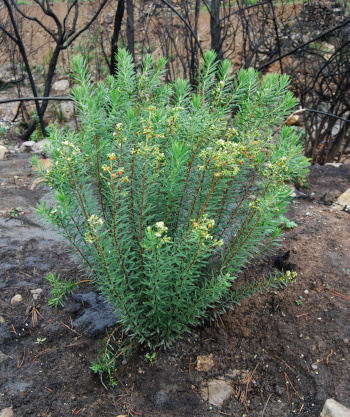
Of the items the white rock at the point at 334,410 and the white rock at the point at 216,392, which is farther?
the white rock at the point at 216,392

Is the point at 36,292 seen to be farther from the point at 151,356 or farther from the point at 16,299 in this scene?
the point at 151,356

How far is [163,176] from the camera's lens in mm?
1602

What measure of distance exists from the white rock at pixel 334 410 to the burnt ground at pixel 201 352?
50mm

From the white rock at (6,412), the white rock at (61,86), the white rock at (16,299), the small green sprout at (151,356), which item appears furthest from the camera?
the white rock at (61,86)

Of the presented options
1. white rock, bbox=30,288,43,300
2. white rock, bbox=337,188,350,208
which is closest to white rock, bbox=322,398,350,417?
white rock, bbox=30,288,43,300

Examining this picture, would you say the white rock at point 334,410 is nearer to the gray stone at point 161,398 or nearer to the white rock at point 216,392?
the white rock at point 216,392

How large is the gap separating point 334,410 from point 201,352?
27.6 inches

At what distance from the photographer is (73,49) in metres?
15.2

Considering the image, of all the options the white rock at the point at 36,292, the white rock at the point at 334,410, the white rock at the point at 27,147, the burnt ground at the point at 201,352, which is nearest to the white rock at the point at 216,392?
the burnt ground at the point at 201,352

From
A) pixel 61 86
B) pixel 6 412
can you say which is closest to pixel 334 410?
pixel 6 412

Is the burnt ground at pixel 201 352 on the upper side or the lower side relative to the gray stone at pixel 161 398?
upper

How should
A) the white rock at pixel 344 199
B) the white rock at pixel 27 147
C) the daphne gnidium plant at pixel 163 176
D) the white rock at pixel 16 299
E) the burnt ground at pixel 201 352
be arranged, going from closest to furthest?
the daphne gnidium plant at pixel 163 176 → the burnt ground at pixel 201 352 → the white rock at pixel 16 299 → the white rock at pixel 344 199 → the white rock at pixel 27 147

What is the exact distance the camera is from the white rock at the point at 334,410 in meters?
1.52

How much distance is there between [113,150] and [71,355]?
3.77ft
